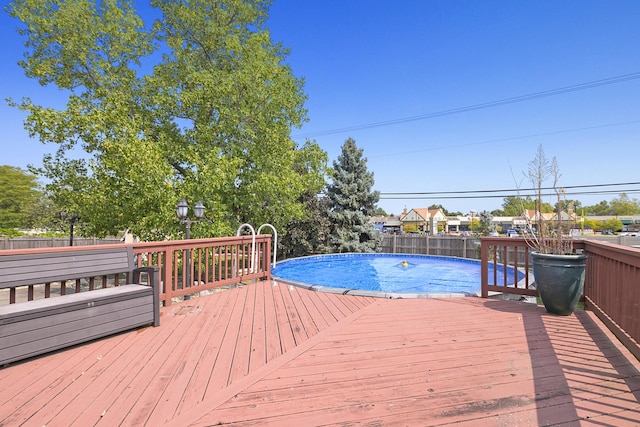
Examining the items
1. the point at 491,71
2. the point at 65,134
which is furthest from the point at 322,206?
the point at 491,71

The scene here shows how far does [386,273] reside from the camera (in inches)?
386

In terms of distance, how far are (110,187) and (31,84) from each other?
5.56 metres

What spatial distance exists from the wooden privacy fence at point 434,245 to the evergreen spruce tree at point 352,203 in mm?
2871

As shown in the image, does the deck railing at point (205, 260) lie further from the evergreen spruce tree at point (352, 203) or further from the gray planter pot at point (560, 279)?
the evergreen spruce tree at point (352, 203)

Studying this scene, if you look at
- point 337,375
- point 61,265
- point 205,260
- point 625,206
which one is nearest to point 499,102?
point 205,260

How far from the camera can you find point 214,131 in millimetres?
10148

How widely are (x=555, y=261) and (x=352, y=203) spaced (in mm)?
11002

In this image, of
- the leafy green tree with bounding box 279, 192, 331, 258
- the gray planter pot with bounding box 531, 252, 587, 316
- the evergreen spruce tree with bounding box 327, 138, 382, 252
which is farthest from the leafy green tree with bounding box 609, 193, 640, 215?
the gray planter pot with bounding box 531, 252, 587, 316

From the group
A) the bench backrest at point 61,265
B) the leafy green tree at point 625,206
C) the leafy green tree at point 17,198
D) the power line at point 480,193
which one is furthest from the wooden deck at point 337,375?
the leafy green tree at point 625,206

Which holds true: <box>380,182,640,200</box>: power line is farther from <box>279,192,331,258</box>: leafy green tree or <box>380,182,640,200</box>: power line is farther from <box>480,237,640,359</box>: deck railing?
<box>480,237,640,359</box>: deck railing

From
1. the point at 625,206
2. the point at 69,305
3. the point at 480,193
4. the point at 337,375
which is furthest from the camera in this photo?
the point at 625,206

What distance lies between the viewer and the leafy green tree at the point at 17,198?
29.3m

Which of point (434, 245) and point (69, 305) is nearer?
point (69, 305)

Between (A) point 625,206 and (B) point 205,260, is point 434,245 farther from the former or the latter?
(A) point 625,206
